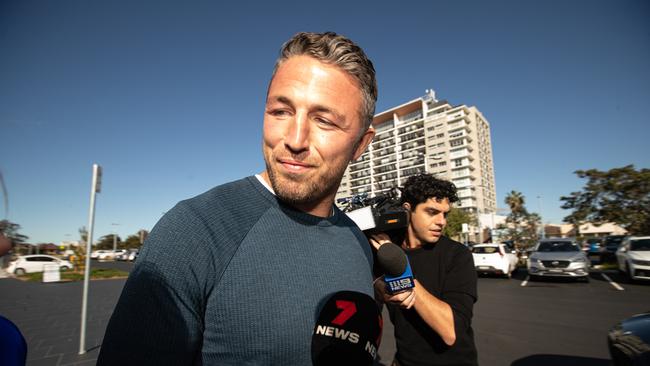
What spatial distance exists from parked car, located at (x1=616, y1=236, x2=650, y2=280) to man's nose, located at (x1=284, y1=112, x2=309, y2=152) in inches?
556

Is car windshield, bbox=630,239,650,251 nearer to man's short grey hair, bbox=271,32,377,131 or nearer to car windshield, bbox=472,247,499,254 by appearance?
car windshield, bbox=472,247,499,254

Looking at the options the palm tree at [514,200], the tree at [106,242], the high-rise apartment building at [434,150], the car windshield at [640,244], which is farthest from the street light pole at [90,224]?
the tree at [106,242]

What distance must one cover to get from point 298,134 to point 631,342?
2.03 metres

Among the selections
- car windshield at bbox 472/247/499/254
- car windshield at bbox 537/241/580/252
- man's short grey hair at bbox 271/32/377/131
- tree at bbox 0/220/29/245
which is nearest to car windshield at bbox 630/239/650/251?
car windshield at bbox 537/241/580/252

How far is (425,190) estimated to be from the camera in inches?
115

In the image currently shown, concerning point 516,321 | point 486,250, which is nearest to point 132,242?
point 486,250

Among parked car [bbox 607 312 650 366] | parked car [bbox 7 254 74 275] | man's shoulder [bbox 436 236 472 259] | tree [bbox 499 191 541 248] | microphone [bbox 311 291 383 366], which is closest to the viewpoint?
microphone [bbox 311 291 383 366]

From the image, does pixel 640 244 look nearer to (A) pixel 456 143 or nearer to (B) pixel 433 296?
(B) pixel 433 296

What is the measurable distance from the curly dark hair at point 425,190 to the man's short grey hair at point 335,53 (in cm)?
165

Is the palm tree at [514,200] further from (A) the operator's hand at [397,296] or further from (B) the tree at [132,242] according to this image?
(B) the tree at [132,242]

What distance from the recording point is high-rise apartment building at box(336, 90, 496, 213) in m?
70.2

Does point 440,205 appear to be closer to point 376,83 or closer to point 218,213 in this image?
point 376,83

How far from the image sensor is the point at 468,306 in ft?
6.75

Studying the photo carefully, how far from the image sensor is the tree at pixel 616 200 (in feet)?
56.5
